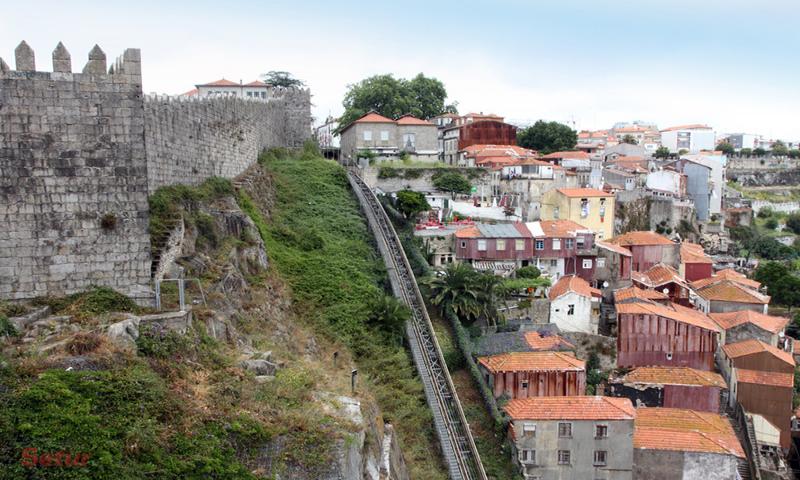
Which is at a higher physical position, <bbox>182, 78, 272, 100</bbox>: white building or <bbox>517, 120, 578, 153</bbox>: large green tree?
<bbox>182, 78, 272, 100</bbox>: white building

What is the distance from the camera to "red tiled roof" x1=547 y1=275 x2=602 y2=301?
98.9 feet

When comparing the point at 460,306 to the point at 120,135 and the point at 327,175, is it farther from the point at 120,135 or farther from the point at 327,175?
the point at 120,135

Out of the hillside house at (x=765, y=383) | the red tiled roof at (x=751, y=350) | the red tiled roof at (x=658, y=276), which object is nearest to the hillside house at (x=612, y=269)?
the red tiled roof at (x=658, y=276)

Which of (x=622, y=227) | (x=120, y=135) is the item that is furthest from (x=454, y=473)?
(x=622, y=227)

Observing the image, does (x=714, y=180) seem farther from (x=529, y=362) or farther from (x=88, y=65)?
(x=88, y=65)

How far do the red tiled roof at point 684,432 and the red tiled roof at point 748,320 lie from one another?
6609 mm

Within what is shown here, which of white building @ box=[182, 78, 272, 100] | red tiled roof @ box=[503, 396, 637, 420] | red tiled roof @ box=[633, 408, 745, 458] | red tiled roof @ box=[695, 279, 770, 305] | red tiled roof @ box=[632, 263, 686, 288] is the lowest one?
red tiled roof @ box=[633, 408, 745, 458]

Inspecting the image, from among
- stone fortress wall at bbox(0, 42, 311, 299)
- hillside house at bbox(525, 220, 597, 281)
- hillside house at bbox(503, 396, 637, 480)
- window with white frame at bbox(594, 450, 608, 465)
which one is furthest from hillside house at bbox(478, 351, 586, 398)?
stone fortress wall at bbox(0, 42, 311, 299)

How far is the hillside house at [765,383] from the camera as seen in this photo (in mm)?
28578

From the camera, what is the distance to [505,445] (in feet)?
73.8

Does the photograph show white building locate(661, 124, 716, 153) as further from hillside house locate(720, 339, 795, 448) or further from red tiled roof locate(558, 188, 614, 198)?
hillside house locate(720, 339, 795, 448)

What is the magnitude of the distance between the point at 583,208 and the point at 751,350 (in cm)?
1352

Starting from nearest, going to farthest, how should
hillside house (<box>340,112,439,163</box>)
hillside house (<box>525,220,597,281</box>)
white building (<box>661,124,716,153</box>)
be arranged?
hillside house (<box>525,220,597,281</box>)
hillside house (<box>340,112,439,163</box>)
white building (<box>661,124,716,153</box>)

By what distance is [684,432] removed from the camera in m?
23.9
